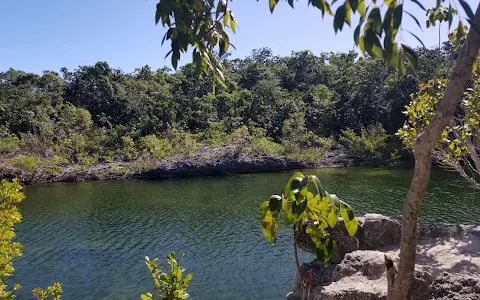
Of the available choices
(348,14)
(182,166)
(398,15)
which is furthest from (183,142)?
(398,15)

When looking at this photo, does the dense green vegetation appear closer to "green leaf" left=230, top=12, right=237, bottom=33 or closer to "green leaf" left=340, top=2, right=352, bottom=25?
"green leaf" left=230, top=12, right=237, bottom=33

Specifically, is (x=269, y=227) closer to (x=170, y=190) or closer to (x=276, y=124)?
(x=170, y=190)

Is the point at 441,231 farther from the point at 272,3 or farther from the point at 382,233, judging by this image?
the point at 272,3

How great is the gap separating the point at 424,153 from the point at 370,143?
3252cm

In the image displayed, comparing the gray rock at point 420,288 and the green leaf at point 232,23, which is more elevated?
the green leaf at point 232,23

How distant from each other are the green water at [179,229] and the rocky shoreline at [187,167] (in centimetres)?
348

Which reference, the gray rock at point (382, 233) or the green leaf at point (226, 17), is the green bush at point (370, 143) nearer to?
the gray rock at point (382, 233)

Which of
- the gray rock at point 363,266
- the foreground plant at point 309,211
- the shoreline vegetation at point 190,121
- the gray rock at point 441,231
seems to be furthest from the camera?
the shoreline vegetation at point 190,121

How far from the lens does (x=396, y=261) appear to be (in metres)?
5.50

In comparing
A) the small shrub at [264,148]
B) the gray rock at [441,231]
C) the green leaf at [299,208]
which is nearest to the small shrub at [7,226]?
the green leaf at [299,208]

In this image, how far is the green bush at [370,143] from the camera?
107 feet

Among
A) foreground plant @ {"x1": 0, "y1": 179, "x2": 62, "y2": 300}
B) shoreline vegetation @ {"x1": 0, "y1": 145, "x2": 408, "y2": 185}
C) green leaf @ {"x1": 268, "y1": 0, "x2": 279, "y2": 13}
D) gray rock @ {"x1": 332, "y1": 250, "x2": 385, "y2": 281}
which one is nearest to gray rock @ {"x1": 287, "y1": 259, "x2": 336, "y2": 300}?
gray rock @ {"x1": 332, "y1": 250, "x2": 385, "y2": 281}

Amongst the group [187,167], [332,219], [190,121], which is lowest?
[187,167]

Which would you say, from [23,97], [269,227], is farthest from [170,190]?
[269,227]
